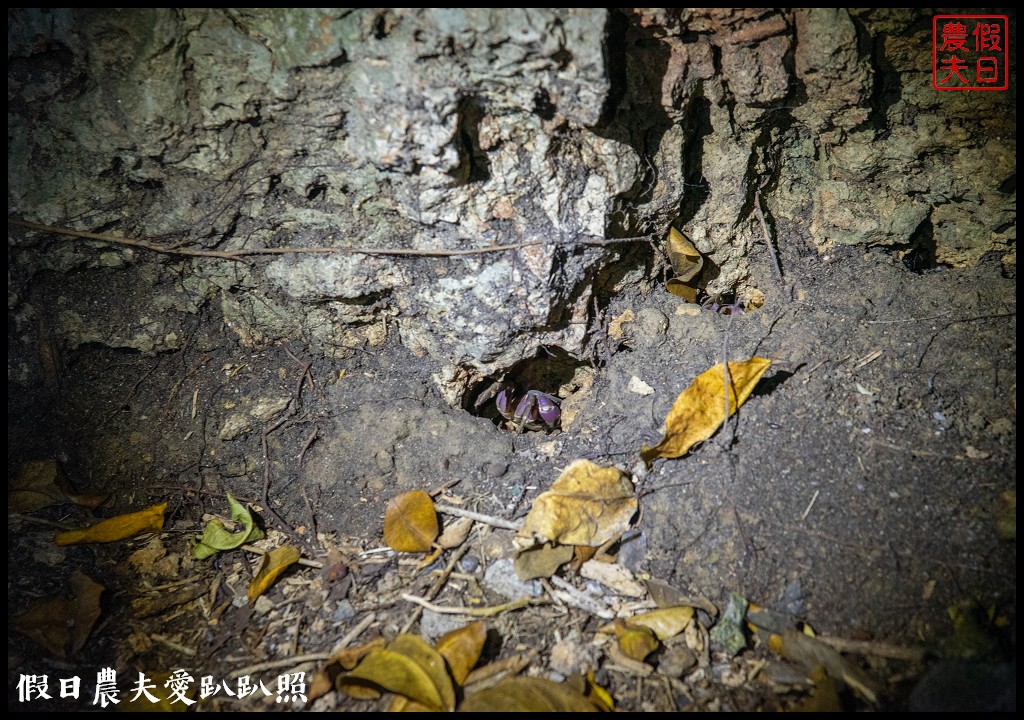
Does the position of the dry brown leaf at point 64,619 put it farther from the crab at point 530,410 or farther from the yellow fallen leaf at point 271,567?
the crab at point 530,410

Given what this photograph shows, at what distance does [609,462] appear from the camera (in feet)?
7.43

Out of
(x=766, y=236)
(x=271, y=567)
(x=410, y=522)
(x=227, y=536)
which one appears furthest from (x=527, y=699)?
(x=766, y=236)

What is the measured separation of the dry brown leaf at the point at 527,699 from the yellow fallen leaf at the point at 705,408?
858 millimetres

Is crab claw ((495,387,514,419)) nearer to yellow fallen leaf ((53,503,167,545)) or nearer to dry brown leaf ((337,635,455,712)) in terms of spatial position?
dry brown leaf ((337,635,455,712))

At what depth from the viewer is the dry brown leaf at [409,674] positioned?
1702mm

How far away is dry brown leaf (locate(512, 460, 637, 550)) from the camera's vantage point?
6.71 feet

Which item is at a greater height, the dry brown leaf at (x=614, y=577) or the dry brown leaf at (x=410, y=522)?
the dry brown leaf at (x=410, y=522)

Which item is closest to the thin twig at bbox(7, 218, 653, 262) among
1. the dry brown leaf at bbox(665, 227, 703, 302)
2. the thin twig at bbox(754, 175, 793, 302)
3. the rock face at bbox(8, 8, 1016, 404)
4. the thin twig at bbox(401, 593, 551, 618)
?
the rock face at bbox(8, 8, 1016, 404)

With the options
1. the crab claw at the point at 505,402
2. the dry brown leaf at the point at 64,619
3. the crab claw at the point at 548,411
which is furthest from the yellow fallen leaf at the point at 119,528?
the crab claw at the point at 548,411

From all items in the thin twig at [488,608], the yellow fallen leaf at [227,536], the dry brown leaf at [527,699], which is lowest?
the dry brown leaf at [527,699]

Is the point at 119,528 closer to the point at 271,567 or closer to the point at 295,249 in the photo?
the point at 271,567

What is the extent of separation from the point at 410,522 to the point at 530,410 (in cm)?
73

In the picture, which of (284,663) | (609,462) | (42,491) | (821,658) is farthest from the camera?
(42,491)

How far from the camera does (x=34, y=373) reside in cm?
257
